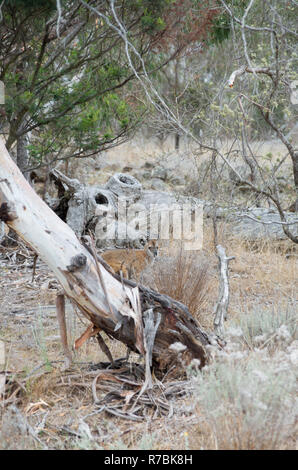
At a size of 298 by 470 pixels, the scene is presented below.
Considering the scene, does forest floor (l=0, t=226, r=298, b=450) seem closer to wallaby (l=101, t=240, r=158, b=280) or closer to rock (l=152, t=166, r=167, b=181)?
wallaby (l=101, t=240, r=158, b=280)

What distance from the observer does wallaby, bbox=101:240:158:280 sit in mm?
5406

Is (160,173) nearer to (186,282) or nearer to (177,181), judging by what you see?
(177,181)

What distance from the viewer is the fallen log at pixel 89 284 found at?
10.1ft

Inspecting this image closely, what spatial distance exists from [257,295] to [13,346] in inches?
109

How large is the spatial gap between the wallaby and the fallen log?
2039 millimetres

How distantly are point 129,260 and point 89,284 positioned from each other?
2.46 metres

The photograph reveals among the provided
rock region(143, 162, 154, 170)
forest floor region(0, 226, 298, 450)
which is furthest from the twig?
rock region(143, 162, 154, 170)

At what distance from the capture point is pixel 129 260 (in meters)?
5.53

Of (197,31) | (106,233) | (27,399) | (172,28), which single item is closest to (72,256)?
(27,399)

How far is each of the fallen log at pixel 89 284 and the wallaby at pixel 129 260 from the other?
204cm

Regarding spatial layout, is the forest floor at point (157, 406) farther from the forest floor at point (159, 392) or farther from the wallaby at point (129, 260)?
the wallaby at point (129, 260)

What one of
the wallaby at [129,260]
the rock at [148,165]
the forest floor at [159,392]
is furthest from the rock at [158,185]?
the forest floor at [159,392]

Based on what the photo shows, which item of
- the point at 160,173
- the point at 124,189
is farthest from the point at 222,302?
the point at 160,173
